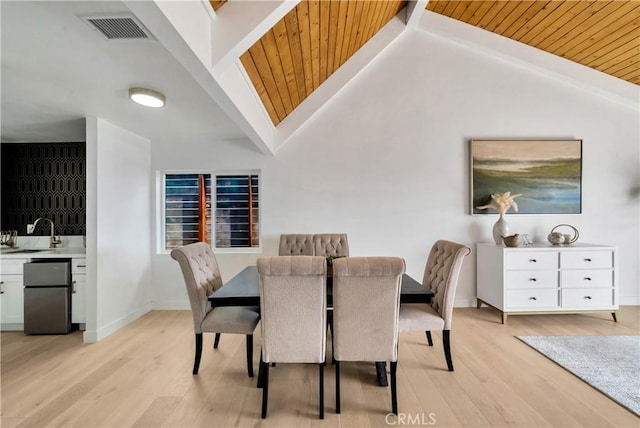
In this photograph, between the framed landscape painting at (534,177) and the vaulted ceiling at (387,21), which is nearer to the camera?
the vaulted ceiling at (387,21)

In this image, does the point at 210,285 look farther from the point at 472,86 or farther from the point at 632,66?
the point at 632,66

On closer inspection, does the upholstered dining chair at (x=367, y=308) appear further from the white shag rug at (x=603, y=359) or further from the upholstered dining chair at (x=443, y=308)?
the white shag rug at (x=603, y=359)

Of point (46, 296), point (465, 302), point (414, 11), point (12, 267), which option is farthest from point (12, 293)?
point (414, 11)

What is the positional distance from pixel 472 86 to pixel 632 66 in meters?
1.70

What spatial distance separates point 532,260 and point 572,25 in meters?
2.55

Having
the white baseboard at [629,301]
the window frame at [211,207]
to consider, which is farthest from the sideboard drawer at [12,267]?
the white baseboard at [629,301]

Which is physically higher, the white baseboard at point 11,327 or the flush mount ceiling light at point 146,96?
the flush mount ceiling light at point 146,96

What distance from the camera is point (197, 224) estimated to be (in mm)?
4395

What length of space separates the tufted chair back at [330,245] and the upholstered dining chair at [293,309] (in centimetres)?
173

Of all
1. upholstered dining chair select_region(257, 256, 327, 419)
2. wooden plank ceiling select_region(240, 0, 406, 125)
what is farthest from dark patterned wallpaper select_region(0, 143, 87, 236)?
upholstered dining chair select_region(257, 256, 327, 419)

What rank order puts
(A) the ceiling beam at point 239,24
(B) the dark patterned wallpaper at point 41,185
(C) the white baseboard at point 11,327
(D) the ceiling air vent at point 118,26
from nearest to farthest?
(D) the ceiling air vent at point 118,26 < (A) the ceiling beam at point 239,24 < (C) the white baseboard at point 11,327 < (B) the dark patterned wallpaper at point 41,185

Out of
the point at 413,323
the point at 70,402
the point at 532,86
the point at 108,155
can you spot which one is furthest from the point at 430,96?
the point at 70,402

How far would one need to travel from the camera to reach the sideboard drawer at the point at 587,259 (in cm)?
360

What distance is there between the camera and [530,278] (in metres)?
3.61
